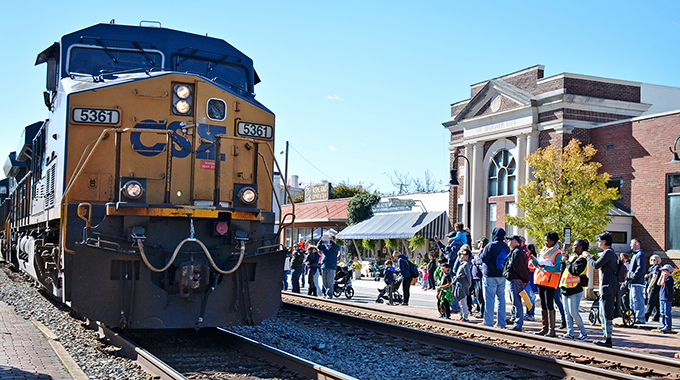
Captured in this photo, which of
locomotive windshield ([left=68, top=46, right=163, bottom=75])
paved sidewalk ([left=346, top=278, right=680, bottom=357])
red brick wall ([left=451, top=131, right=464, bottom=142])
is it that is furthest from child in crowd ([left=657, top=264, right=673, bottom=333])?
red brick wall ([left=451, top=131, right=464, bottom=142])

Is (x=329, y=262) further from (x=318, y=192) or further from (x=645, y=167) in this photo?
(x=318, y=192)

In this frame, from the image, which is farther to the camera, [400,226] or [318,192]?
[318,192]

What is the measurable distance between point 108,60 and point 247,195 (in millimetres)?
3136

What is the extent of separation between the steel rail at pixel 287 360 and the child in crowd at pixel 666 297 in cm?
863

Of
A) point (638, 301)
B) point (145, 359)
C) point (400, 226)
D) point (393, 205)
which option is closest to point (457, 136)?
point (400, 226)

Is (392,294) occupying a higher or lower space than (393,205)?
lower

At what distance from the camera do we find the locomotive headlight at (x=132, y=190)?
776 centimetres

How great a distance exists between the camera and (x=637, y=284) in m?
13.5

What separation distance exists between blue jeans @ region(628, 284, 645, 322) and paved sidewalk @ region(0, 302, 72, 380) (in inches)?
446

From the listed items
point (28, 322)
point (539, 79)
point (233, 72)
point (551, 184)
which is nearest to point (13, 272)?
point (28, 322)

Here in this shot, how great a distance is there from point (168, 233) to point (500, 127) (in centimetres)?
2432

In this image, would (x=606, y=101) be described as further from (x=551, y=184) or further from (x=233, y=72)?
(x=233, y=72)

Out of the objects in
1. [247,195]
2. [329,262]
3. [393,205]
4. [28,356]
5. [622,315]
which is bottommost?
[622,315]

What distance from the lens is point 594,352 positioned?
830 centimetres
